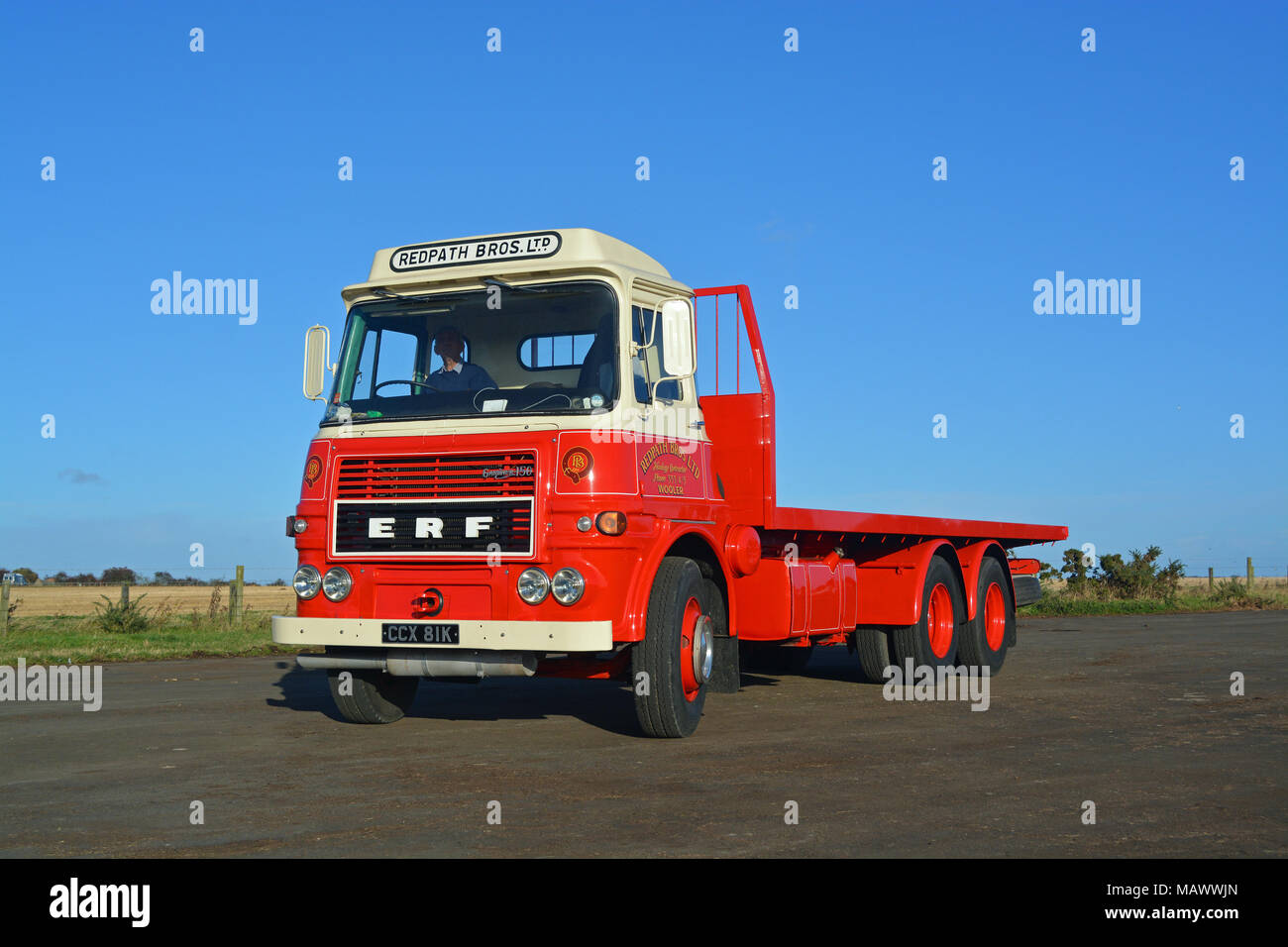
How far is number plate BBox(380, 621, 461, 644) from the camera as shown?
8.12m

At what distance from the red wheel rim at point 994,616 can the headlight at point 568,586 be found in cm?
750

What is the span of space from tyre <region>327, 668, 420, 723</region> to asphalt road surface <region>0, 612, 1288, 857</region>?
18 cm

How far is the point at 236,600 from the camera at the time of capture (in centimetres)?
2473

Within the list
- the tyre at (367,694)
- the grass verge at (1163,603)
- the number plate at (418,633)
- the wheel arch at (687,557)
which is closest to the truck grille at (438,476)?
the number plate at (418,633)

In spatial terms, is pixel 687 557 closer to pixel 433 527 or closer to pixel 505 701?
pixel 433 527

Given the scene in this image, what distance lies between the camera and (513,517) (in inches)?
322

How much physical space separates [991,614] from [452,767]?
8561mm

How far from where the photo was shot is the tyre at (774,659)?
548 inches

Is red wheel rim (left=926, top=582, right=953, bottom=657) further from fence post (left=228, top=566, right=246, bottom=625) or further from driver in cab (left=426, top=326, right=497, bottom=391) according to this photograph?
fence post (left=228, top=566, right=246, bottom=625)

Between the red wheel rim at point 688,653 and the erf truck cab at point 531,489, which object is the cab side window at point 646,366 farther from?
the red wheel rim at point 688,653

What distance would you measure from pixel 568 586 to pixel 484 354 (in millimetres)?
2211

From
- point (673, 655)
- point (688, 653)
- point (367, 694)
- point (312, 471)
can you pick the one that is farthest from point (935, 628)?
point (312, 471)
